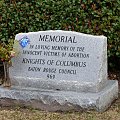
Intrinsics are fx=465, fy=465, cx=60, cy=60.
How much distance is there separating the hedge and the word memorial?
0.93 m

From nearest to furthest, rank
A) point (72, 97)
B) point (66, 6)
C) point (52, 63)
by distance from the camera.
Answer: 1. point (72, 97)
2. point (52, 63)
3. point (66, 6)

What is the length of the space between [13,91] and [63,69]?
0.73 m

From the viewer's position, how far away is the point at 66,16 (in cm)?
721

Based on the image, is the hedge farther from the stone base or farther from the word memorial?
the stone base

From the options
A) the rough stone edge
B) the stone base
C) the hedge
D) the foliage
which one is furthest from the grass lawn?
the hedge

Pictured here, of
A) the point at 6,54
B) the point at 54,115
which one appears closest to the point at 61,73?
the point at 54,115

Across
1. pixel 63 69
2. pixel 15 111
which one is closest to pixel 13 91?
pixel 15 111

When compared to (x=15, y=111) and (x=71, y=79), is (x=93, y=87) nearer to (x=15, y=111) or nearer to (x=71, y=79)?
(x=71, y=79)

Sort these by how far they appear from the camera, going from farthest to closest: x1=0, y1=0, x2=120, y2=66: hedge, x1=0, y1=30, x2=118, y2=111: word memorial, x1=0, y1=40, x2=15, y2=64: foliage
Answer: x1=0, y1=0, x2=120, y2=66: hedge
x1=0, y1=40, x2=15, y2=64: foliage
x1=0, y1=30, x2=118, y2=111: word memorial

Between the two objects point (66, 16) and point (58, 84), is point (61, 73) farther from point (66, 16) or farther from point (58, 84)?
point (66, 16)

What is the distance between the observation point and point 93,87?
19.7 ft

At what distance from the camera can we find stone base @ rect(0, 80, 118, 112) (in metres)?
5.81

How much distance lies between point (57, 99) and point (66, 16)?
1.76 meters

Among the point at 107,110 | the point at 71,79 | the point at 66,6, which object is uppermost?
the point at 66,6
